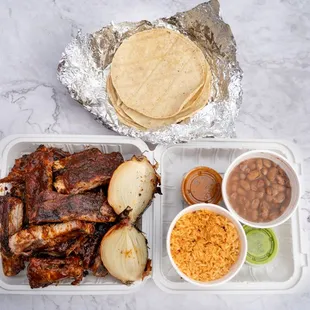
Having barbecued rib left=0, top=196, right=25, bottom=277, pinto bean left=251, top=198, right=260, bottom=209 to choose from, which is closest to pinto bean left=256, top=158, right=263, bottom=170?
pinto bean left=251, top=198, right=260, bottom=209

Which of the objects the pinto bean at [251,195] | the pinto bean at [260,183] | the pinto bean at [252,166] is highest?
the pinto bean at [252,166]

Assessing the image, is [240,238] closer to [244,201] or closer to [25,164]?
[244,201]

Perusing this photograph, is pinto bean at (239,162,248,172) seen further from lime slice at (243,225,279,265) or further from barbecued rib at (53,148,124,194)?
barbecued rib at (53,148,124,194)

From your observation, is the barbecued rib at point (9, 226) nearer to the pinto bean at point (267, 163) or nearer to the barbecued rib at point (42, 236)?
the barbecued rib at point (42, 236)

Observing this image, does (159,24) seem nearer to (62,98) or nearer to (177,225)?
(62,98)

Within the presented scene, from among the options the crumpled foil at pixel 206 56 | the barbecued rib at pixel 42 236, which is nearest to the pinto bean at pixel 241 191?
the crumpled foil at pixel 206 56

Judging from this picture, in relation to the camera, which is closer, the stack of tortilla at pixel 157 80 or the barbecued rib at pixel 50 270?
the barbecued rib at pixel 50 270
